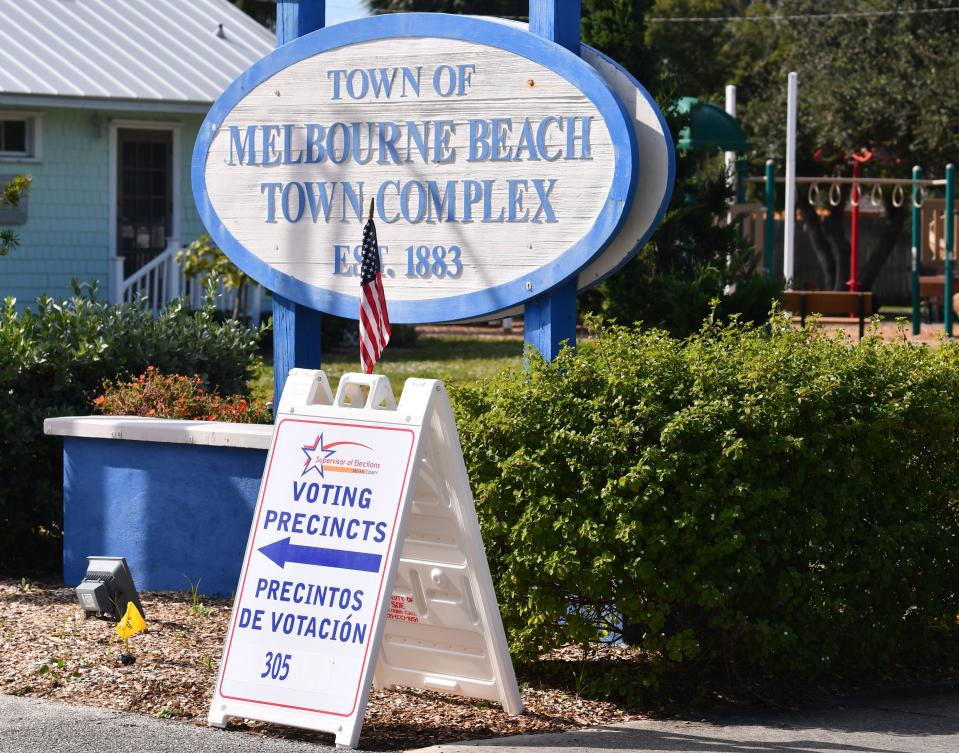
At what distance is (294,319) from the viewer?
6926 millimetres

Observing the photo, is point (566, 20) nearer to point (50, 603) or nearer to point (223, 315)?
point (50, 603)

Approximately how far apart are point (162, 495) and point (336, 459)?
2.14m

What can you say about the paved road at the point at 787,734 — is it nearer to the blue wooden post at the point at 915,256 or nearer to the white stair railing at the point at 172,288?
the white stair railing at the point at 172,288

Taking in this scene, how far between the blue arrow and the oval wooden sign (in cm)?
164

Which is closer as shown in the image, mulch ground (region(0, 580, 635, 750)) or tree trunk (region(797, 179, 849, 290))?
mulch ground (region(0, 580, 635, 750))

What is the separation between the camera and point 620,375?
5.29 meters

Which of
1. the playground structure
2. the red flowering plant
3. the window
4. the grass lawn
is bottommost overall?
the red flowering plant

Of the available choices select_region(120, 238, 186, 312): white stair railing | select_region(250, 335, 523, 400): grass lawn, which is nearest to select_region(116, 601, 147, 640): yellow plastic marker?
select_region(250, 335, 523, 400): grass lawn

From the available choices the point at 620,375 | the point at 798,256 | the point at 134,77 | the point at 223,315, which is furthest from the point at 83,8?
the point at 798,256

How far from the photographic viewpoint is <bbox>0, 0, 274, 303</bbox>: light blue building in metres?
17.8

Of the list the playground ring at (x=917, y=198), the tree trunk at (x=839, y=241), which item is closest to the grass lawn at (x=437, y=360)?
the playground ring at (x=917, y=198)

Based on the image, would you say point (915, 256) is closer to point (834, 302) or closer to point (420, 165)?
point (834, 302)

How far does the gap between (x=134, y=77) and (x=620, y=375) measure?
46.8 feet

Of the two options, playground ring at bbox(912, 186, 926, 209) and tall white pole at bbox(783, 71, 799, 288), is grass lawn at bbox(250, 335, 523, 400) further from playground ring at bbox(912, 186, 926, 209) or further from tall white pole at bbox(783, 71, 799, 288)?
playground ring at bbox(912, 186, 926, 209)
